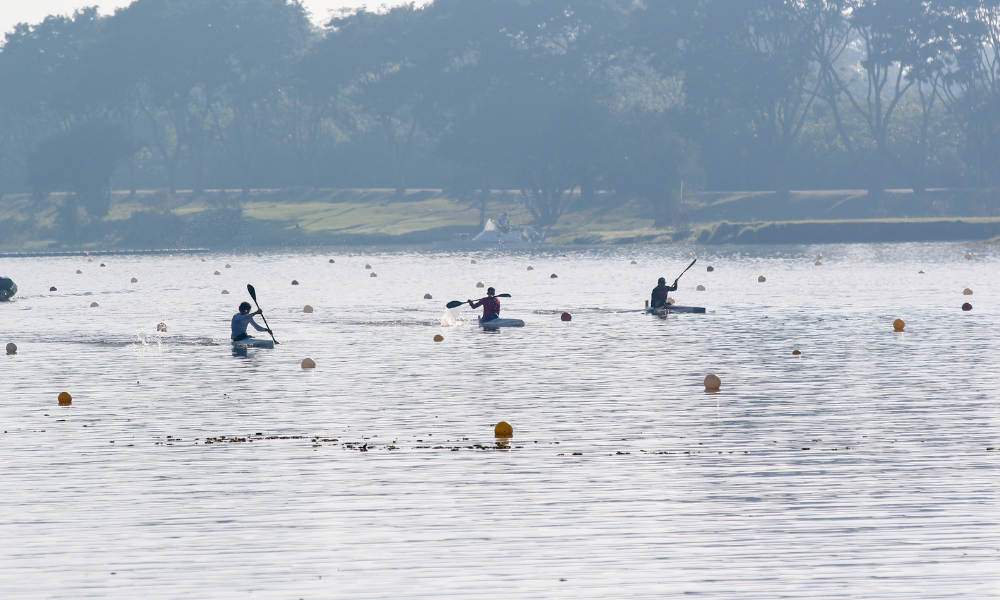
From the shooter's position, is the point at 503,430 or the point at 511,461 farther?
the point at 503,430

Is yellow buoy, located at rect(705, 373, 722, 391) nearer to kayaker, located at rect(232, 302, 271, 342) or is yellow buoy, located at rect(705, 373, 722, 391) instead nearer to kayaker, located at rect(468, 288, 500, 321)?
kayaker, located at rect(232, 302, 271, 342)

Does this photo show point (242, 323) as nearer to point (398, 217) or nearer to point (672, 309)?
point (672, 309)

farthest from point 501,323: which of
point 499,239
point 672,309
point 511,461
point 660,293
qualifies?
point 499,239

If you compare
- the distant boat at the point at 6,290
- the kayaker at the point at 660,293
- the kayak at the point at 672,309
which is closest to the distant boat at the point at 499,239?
the distant boat at the point at 6,290

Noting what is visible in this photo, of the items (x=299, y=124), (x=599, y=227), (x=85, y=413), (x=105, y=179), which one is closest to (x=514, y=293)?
(x=85, y=413)

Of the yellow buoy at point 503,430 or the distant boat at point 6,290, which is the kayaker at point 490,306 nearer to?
the yellow buoy at point 503,430

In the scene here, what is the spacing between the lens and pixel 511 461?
66.4 feet

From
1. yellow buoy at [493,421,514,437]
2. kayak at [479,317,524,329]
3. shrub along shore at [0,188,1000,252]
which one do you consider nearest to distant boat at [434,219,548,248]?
shrub along shore at [0,188,1000,252]

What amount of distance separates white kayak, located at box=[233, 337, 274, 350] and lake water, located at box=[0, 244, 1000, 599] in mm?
539

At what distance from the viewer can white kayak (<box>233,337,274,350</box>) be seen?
130 ft

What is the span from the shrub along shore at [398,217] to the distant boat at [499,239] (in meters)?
2.16

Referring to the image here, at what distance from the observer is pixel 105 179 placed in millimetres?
134875

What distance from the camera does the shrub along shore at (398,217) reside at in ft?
400

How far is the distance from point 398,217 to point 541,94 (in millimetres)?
19908
